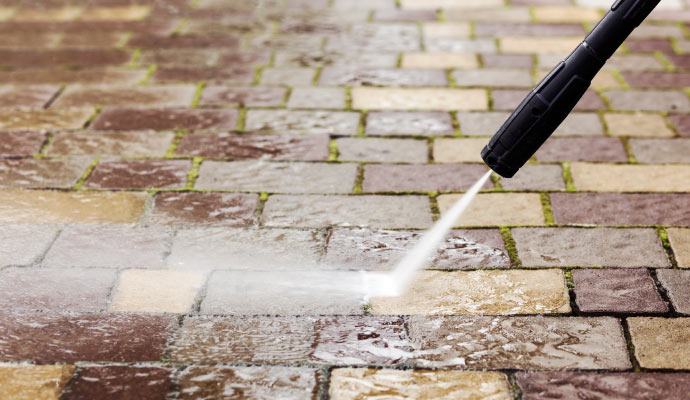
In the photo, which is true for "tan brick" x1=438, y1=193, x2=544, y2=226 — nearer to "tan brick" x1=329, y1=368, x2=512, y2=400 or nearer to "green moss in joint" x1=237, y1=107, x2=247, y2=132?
"tan brick" x1=329, y1=368, x2=512, y2=400

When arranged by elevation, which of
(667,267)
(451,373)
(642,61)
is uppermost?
(451,373)

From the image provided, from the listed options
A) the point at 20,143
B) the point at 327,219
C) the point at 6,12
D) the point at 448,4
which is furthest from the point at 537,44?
the point at 6,12

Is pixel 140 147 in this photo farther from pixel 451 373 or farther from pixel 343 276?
pixel 451 373

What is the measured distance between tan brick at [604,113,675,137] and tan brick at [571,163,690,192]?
0.30 metres

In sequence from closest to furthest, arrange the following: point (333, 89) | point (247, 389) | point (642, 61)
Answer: point (247, 389), point (333, 89), point (642, 61)

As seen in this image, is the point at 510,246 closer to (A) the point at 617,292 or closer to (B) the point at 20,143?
(A) the point at 617,292

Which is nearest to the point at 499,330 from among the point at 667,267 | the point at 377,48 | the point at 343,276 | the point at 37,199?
the point at 343,276

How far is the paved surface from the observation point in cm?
182

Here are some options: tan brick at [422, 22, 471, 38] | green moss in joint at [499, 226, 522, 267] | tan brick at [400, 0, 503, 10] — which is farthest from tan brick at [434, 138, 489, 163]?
tan brick at [400, 0, 503, 10]

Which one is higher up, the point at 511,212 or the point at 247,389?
the point at 247,389

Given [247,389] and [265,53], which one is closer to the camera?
[247,389]

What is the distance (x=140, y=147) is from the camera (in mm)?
2967

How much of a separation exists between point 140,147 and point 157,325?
1.18 m

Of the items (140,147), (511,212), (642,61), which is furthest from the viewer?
(642,61)
